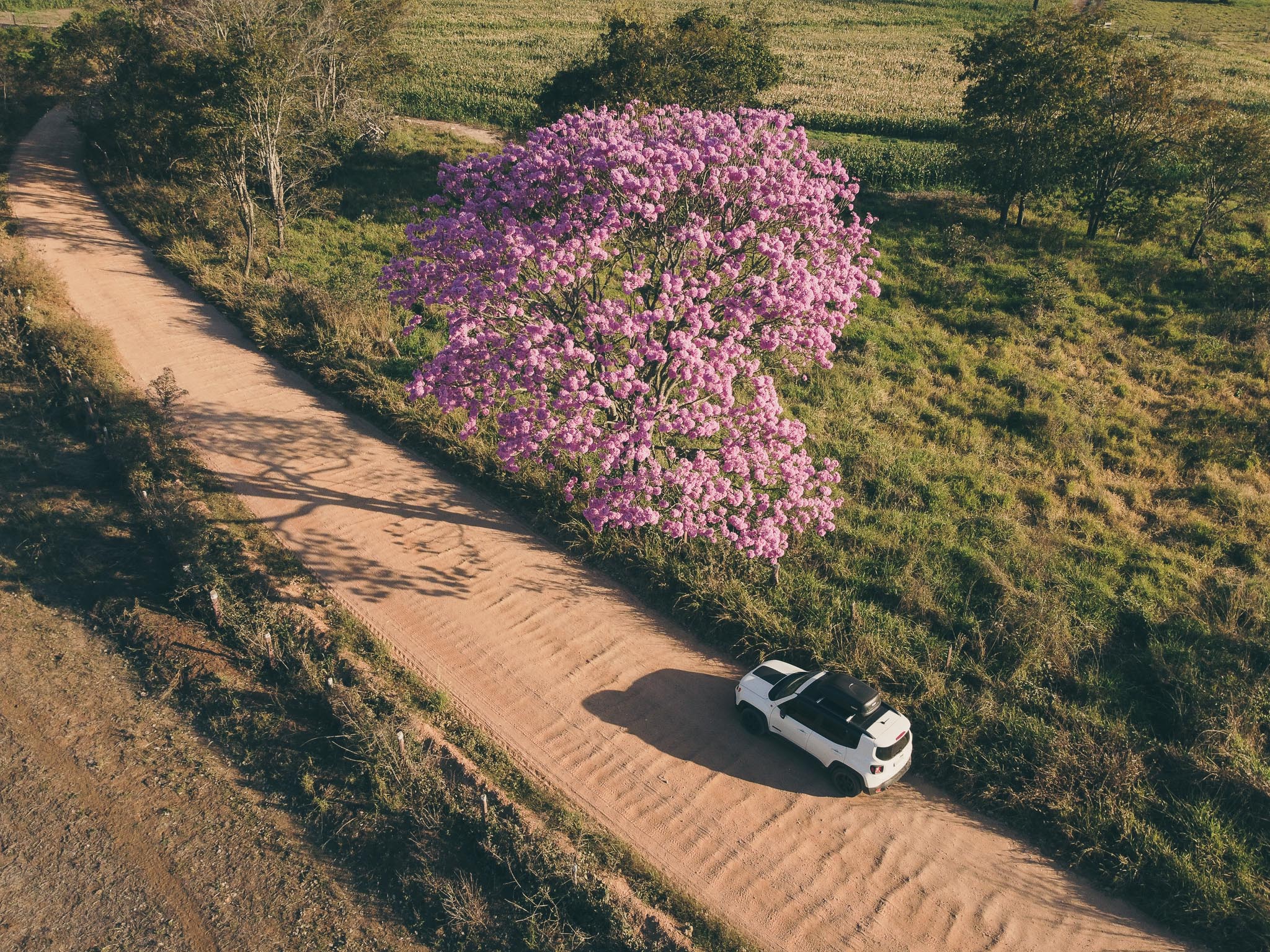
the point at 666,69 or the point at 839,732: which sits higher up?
the point at 666,69

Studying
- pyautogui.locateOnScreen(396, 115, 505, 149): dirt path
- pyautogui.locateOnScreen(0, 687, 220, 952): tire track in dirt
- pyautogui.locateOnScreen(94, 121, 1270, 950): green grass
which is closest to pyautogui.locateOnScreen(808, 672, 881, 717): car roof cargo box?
pyautogui.locateOnScreen(94, 121, 1270, 950): green grass

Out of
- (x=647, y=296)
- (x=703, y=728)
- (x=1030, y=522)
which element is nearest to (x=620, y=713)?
(x=703, y=728)

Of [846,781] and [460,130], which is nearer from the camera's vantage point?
[846,781]

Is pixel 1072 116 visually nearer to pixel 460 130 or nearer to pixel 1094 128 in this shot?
pixel 1094 128

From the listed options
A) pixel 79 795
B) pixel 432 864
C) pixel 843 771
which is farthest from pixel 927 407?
pixel 79 795

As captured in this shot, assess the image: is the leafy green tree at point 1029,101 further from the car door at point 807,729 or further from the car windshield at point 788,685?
the car door at point 807,729

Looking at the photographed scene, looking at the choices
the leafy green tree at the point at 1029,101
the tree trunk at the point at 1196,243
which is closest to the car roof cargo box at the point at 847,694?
the leafy green tree at the point at 1029,101

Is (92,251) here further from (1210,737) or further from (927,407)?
(1210,737)

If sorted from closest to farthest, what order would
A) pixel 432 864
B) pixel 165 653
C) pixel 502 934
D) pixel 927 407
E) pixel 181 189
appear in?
pixel 502 934, pixel 432 864, pixel 165 653, pixel 927 407, pixel 181 189
